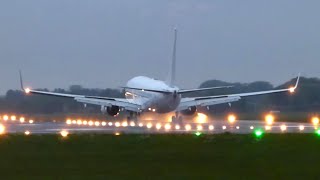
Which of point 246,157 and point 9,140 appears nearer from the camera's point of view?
point 246,157

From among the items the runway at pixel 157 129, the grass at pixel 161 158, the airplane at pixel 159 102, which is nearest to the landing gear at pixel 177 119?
the airplane at pixel 159 102

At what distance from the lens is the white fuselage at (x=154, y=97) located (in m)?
87.9

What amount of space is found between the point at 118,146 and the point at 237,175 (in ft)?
39.0

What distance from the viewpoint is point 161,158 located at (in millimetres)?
28734

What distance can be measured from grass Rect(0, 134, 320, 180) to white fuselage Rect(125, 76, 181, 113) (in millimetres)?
48224

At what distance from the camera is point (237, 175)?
2353 cm

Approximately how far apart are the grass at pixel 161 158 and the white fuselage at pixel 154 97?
48.2m

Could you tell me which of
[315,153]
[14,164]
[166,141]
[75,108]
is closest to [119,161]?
[14,164]

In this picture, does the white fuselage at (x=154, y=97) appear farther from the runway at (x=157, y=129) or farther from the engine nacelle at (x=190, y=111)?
the runway at (x=157, y=129)

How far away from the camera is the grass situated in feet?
78.3

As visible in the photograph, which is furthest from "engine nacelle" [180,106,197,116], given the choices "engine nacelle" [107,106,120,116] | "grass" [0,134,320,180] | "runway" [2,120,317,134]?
"grass" [0,134,320,180]

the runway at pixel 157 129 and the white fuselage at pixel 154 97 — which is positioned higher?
the white fuselage at pixel 154 97

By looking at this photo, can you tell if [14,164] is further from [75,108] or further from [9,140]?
[75,108]

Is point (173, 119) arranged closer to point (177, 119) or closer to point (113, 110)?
point (177, 119)
